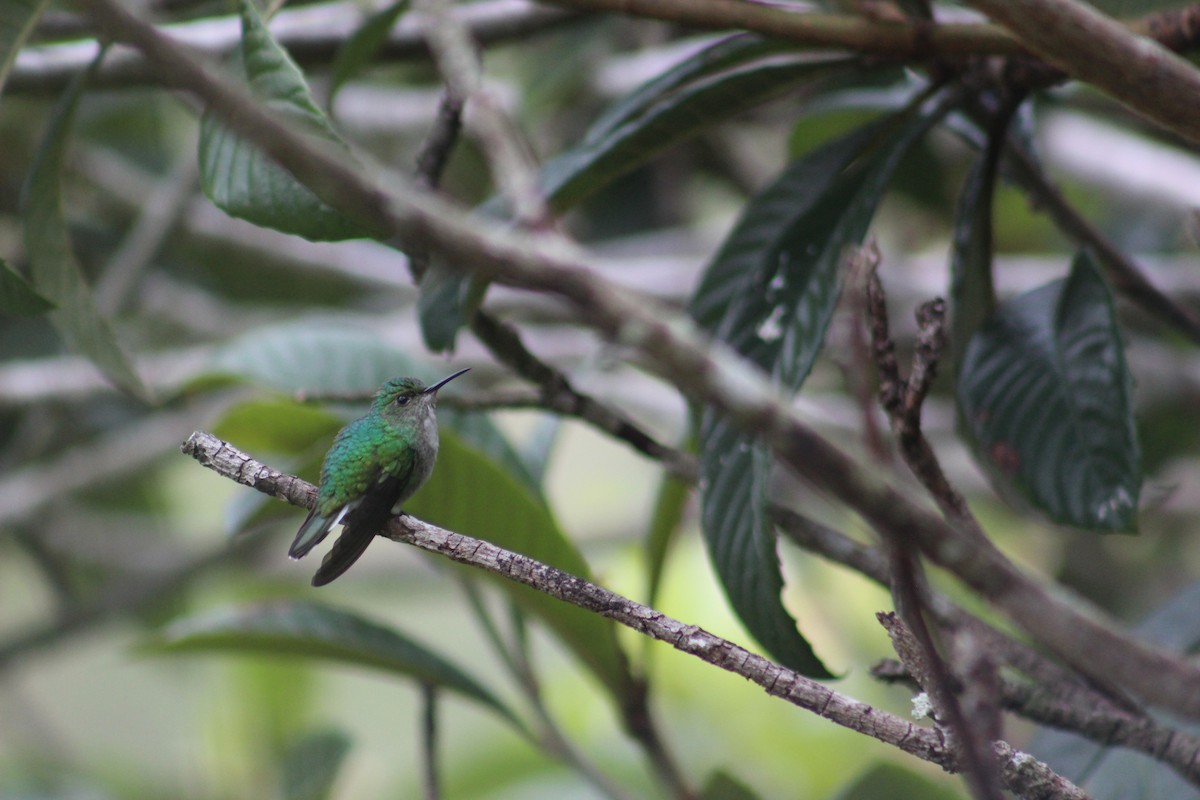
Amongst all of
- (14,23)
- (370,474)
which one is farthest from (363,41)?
(370,474)

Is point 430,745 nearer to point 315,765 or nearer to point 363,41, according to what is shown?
point 315,765

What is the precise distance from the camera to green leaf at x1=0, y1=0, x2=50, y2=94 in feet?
4.41

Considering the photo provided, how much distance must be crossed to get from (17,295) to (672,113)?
856 millimetres

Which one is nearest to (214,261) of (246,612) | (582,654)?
(246,612)

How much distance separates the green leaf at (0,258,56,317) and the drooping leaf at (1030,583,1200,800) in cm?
145

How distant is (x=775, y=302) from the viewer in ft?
5.13

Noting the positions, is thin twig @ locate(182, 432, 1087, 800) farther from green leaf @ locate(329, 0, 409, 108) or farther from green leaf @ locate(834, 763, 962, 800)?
green leaf @ locate(329, 0, 409, 108)

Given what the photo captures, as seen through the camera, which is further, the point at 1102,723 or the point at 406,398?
the point at 406,398

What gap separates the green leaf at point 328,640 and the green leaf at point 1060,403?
36.2 inches

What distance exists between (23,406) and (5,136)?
1263mm

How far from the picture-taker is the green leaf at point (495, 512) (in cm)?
155

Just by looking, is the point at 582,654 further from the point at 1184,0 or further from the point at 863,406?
the point at 1184,0

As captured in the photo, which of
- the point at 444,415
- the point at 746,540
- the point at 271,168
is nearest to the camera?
the point at 271,168

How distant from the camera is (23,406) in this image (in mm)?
3752
